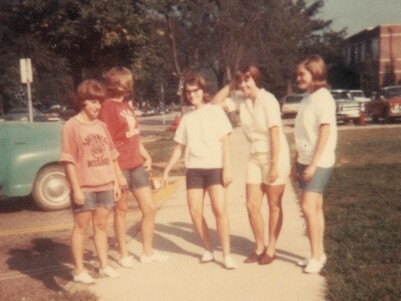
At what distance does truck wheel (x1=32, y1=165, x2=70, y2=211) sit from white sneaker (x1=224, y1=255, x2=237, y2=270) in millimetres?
4262

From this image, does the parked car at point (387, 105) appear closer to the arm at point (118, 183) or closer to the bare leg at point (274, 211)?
the bare leg at point (274, 211)

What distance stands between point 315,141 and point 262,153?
1.59 feet

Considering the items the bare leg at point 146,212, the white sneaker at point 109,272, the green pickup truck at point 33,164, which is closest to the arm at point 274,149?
the bare leg at point 146,212

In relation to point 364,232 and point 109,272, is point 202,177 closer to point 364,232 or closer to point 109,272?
point 109,272

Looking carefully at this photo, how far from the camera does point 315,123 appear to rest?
17.3 ft

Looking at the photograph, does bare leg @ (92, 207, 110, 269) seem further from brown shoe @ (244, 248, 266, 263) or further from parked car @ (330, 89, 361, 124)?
parked car @ (330, 89, 361, 124)

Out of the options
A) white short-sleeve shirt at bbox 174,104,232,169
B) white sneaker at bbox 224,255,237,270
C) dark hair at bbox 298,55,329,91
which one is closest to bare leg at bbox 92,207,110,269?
white short-sleeve shirt at bbox 174,104,232,169

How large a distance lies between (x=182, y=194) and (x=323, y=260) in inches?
186

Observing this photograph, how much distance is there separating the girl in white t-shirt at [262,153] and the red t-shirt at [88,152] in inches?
45.7

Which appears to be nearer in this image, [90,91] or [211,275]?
[90,91]

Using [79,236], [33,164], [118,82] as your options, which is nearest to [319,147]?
[118,82]

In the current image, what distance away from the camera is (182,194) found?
33.0ft

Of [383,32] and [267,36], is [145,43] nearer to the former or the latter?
[267,36]

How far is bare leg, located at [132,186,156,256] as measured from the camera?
19.4 ft
